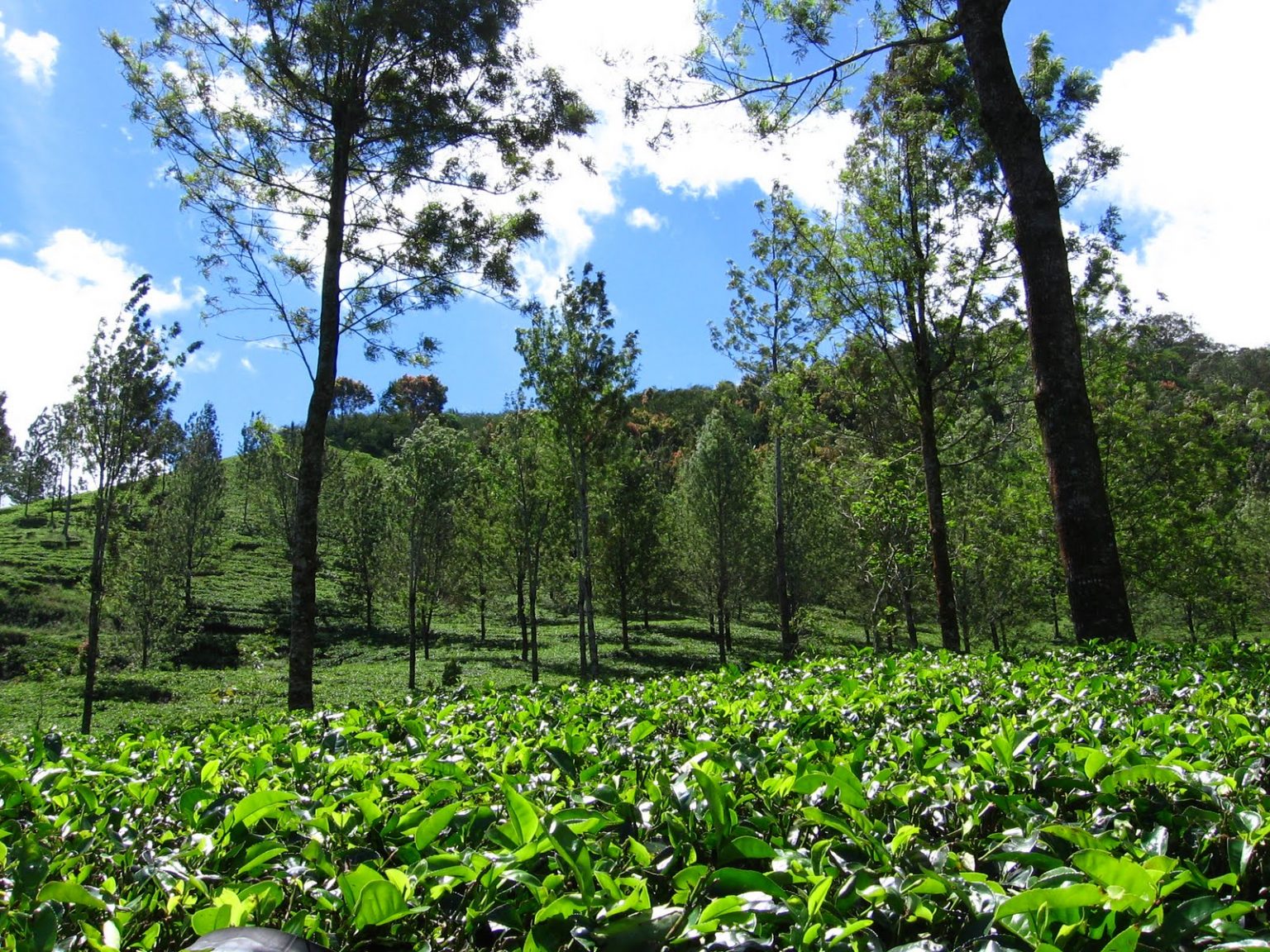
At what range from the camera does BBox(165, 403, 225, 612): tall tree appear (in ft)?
115

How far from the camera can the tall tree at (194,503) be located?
34.9 meters

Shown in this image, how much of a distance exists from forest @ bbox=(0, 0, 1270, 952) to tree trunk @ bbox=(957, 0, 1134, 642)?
0.09 feet

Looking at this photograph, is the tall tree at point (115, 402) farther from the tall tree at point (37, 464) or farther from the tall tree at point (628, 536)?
the tall tree at point (37, 464)

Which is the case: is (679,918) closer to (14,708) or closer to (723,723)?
(723,723)

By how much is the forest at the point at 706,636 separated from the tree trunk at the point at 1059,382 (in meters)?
0.03

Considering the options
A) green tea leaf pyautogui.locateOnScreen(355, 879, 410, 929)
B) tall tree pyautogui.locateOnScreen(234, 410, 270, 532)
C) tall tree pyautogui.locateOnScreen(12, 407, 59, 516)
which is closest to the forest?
green tea leaf pyautogui.locateOnScreen(355, 879, 410, 929)

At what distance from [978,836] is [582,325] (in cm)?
1842

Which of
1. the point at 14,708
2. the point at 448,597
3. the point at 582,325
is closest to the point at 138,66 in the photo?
the point at 582,325

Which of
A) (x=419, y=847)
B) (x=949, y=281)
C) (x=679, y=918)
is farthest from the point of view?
(x=949, y=281)

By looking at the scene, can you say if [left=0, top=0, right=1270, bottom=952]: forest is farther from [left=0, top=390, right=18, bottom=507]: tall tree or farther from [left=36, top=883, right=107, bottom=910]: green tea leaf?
[left=0, top=390, right=18, bottom=507]: tall tree

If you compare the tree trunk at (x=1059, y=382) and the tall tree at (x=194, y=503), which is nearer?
the tree trunk at (x=1059, y=382)

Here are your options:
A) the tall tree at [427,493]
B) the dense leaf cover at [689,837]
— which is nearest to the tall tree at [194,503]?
the tall tree at [427,493]

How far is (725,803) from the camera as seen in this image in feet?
5.28

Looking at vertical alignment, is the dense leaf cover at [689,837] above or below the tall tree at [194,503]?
below
